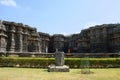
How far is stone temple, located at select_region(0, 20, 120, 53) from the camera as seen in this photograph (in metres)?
52.5

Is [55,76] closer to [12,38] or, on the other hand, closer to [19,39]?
[12,38]

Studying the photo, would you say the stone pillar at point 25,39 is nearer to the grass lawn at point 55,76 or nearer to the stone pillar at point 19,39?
the stone pillar at point 19,39

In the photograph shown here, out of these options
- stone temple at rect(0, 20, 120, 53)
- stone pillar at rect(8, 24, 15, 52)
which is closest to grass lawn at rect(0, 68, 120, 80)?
stone temple at rect(0, 20, 120, 53)

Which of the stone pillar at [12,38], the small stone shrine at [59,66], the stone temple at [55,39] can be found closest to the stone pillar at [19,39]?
the stone temple at [55,39]

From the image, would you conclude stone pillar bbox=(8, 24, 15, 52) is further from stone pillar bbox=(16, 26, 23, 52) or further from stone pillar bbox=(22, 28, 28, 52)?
stone pillar bbox=(22, 28, 28, 52)

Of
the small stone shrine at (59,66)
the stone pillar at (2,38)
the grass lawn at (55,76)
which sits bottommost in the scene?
the grass lawn at (55,76)

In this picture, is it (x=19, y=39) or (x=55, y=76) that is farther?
(x=19, y=39)

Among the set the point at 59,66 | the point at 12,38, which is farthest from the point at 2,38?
the point at 59,66

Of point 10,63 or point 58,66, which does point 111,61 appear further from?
point 10,63

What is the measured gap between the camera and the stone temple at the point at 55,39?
5247 centimetres

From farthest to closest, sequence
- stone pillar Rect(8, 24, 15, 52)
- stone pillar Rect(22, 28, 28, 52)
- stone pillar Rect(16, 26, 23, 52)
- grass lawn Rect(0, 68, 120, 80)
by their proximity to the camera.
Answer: stone pillar Rect(22, 28, 28, 52) → stone pillar Rect(16, 26, 23, 52) → stone pillar Rect(8, 24, 15, 52) → grass lawn Rect(0, 68, 120, 80)

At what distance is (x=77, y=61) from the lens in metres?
23.4

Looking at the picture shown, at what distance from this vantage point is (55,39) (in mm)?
81250

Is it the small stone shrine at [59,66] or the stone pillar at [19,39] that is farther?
the stone pillar at [19,39]
